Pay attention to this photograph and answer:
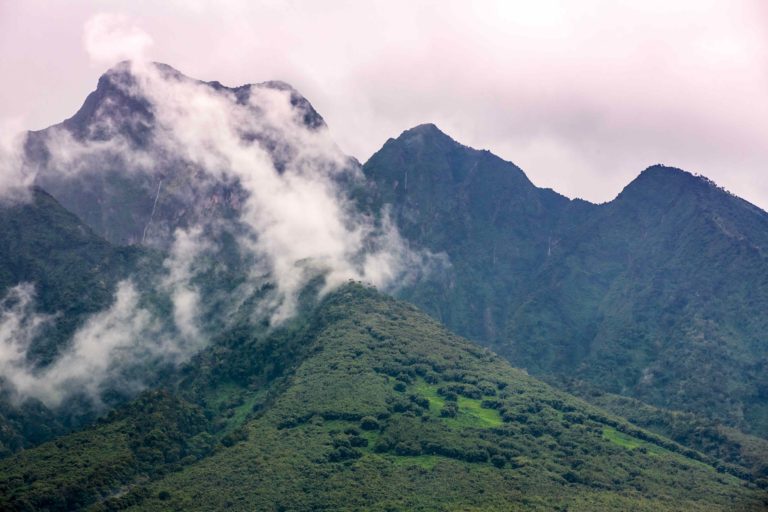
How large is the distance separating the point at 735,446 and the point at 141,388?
123384mm

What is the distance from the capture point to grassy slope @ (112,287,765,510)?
106 meters

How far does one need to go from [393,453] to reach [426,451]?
5005 millimetres

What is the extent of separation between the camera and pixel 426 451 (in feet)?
393

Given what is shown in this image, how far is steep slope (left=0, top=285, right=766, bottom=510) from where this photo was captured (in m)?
106

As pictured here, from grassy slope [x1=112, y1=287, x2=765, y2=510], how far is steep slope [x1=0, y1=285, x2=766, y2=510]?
0.29 metres

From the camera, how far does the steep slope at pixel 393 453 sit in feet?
349

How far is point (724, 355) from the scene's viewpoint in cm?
19538

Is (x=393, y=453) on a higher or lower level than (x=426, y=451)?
lower

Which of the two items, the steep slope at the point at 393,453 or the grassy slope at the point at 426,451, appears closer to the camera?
the grassy slope at the point at 426,451

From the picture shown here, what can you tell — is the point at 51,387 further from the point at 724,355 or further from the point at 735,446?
the point at 724,355

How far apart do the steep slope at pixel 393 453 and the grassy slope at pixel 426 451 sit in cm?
29

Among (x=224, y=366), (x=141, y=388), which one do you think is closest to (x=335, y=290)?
(x=224, y=366)

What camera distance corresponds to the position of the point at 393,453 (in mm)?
119625

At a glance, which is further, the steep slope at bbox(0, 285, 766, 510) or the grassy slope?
the steep slope at bbox(0, 285, 766, 510)
